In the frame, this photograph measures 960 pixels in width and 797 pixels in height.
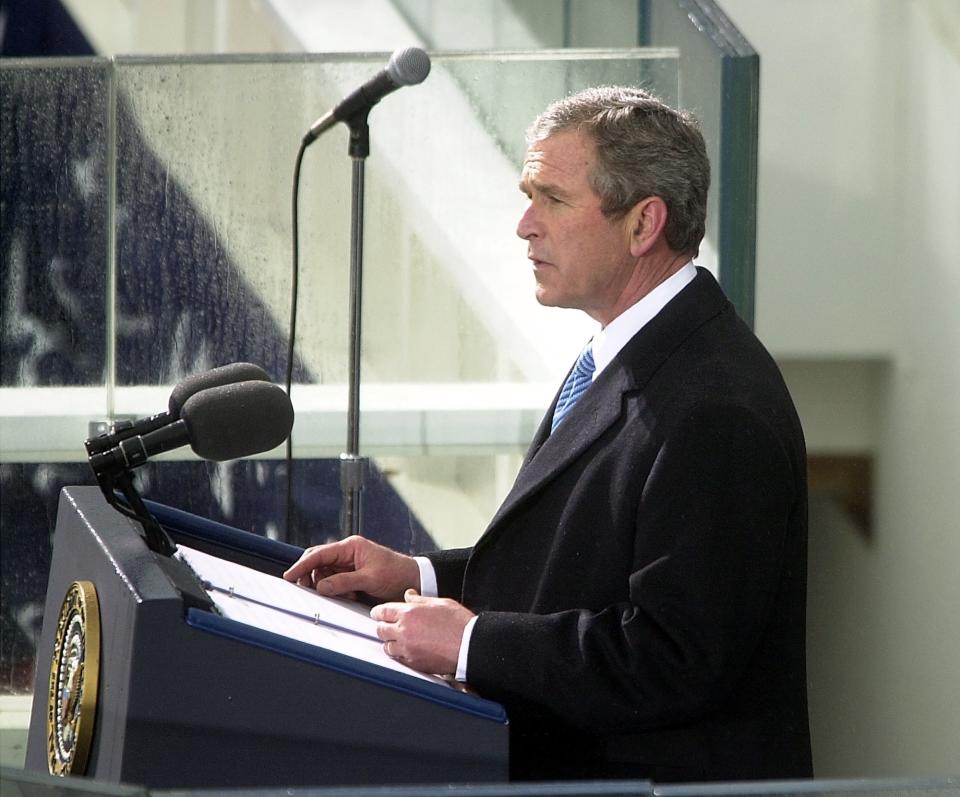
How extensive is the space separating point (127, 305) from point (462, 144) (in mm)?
700

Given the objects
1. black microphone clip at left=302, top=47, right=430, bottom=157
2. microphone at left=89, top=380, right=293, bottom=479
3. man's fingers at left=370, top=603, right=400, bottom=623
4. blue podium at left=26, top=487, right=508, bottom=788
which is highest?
black microphone clip at left=302, top=47, right=430, bottom=157

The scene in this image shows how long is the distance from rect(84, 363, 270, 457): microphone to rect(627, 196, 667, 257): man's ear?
1.40 feet

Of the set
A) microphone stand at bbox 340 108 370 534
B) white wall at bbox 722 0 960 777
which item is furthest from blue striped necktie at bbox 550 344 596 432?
white wall at bbox 722 0 960 777

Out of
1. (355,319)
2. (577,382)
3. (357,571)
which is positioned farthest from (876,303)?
(357,571)

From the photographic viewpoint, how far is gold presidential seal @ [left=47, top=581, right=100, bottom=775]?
3.94 ft

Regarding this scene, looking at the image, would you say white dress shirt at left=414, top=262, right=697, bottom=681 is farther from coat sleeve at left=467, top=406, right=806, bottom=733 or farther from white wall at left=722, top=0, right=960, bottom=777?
white wall at left=722, top=0, right=960, bottom=777

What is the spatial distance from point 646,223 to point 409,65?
2.33ft

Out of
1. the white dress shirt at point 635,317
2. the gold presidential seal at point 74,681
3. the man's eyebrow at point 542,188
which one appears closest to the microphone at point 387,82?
the man's eyebrow at point 542,188

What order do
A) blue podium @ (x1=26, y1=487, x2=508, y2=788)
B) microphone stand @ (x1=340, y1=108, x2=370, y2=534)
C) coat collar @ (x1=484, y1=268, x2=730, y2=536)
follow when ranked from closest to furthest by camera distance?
1. blue podium @ (x1=26, y1=487, x2=508, y2=788)
2. coat collar @ (x1=484, y1=268, x2=730, y2=536)
3. microphone stand @ (x1=340, y1=108, x2=370, y2=534)

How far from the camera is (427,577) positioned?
68.4 inches

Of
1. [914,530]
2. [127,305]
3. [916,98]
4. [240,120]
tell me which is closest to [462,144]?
[240,120]

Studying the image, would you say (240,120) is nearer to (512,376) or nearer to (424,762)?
(512,376)

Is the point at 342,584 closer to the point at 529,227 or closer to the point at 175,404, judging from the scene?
the point at 175,404

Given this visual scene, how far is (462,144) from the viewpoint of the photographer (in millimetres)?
2895
